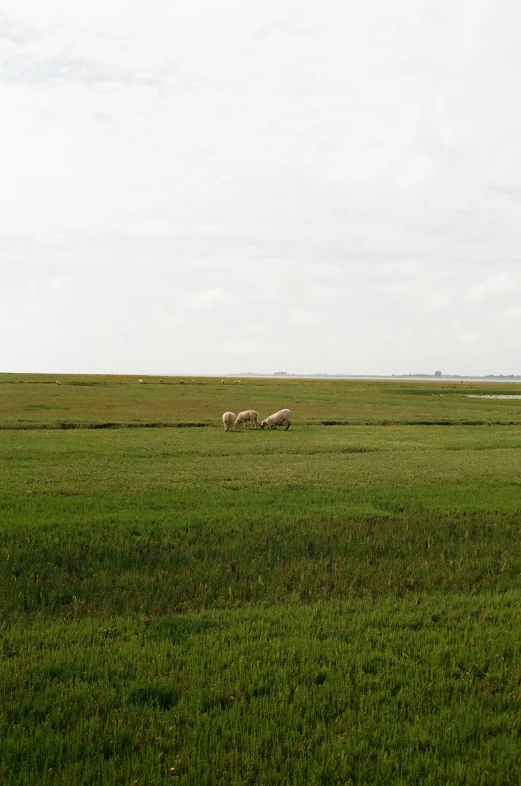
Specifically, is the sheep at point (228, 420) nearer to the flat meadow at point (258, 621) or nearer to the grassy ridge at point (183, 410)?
the grassy ridge at point (183, 410)

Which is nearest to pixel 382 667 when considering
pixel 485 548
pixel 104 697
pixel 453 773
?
pixel 453 773

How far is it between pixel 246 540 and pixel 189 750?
24.7ft

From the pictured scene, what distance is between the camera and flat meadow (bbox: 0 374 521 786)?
6.25m

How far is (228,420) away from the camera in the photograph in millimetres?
38812

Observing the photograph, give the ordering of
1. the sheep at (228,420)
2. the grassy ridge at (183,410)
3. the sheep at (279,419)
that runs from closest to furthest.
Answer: the sheep at (228,420)
the sheep at (279,419)
the grassy ridge at (183,410)

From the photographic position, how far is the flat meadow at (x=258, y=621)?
20.5 feet

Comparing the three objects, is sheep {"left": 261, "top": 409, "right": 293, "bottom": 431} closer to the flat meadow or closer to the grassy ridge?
the grassy ridge

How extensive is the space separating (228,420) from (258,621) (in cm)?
2916

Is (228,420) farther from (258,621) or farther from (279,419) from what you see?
(258,621)

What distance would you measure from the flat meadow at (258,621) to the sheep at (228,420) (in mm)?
14086

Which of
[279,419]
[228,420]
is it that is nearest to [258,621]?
[228,420]

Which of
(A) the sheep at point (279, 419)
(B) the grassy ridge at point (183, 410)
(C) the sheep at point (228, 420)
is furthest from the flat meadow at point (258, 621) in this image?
(B) the grassy ridge at point (183, 410)

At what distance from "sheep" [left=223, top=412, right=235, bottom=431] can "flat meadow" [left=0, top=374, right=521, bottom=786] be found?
14.1m

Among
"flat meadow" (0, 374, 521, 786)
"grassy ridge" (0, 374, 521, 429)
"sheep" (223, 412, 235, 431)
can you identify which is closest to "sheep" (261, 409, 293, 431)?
"sheep" (223, 412, 235, 431)
